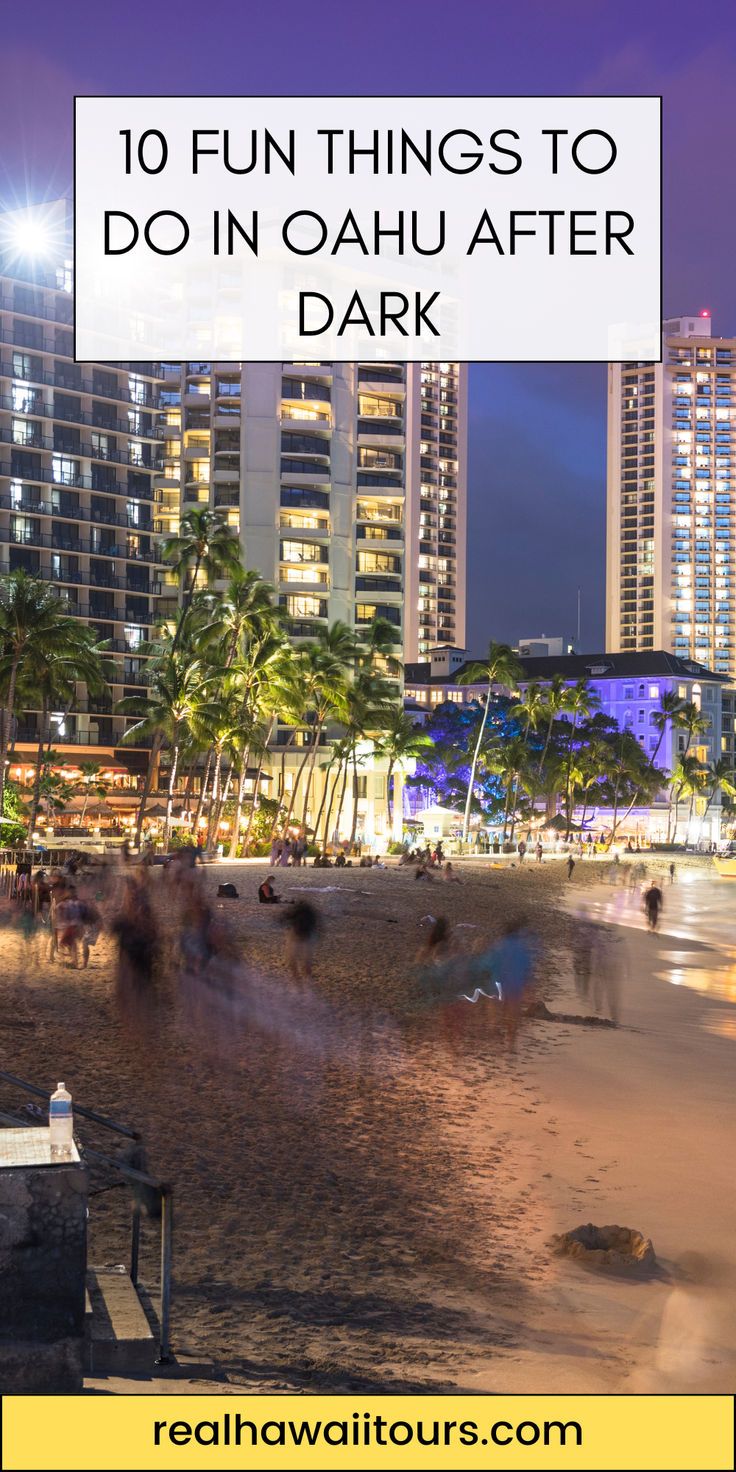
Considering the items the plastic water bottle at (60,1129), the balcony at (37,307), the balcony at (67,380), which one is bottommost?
the plastic water bottle at (60,1129)

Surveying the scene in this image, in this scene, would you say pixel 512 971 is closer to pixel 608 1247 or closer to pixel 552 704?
pixel 608 1247

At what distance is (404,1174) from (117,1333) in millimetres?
5718

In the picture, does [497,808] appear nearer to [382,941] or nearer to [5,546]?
[5,546]

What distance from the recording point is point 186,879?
111 feet

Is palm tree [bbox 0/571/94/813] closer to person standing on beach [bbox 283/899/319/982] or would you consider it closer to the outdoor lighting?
person standing on beach [bbox 283/899/319/982]

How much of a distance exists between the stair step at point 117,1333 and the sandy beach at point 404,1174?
37 cm

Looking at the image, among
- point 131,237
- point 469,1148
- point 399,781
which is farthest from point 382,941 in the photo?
point 399,781

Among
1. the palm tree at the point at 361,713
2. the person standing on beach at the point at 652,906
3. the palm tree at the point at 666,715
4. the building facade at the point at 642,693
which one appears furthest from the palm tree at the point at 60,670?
the palm tree at the point at 666,715

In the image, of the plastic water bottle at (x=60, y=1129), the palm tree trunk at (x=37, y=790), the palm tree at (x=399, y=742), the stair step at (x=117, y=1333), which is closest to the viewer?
the plastic water bottle at (x=60, y=1129)

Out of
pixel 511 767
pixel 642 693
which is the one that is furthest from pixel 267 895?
pixel 642 693

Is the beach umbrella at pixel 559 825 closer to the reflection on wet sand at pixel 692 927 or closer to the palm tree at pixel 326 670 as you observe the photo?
the reflection on wet sand at pixel 692 927

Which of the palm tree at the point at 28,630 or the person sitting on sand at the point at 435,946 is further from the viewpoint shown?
the palm tree at the point at 28,630

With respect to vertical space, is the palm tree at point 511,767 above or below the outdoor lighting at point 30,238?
below

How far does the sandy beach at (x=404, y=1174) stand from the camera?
8.06 meters
